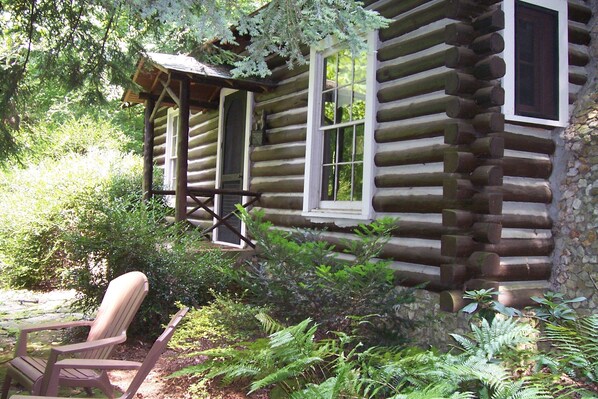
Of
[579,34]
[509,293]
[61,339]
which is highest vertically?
[579,34]

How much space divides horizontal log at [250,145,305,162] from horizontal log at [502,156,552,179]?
2972 mm

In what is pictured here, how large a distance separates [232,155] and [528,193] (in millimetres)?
5690

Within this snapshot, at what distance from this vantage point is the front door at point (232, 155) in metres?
9.28

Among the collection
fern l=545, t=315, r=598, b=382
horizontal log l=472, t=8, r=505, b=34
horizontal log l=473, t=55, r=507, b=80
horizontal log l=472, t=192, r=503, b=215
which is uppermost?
horizontal log l=472, t=8, r=505, b=34

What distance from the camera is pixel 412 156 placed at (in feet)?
18.0

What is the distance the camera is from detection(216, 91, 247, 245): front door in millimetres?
9281

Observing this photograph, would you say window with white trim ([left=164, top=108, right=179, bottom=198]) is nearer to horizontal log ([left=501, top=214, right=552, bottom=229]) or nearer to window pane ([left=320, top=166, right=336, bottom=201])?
window pane ([left=320, top=166, right=336, bottom=201])

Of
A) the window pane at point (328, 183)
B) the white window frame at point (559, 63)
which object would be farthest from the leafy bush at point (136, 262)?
the white window frame at point (559, 63)

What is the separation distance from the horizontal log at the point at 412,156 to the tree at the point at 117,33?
4.32ft

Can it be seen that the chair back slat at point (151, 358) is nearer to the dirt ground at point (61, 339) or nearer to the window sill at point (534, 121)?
the dirt ground at point (61, 339)

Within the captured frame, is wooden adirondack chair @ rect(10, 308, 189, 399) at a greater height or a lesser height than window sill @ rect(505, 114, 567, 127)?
lesser

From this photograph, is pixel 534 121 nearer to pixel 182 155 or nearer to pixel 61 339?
pixel 182 155

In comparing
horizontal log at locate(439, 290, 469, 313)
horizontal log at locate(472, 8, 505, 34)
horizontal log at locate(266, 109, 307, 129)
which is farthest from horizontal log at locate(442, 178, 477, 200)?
horizontal log at locate(266, 109, 307, 129)

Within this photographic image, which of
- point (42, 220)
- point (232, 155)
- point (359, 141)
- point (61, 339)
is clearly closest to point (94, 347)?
point (61, 339)
